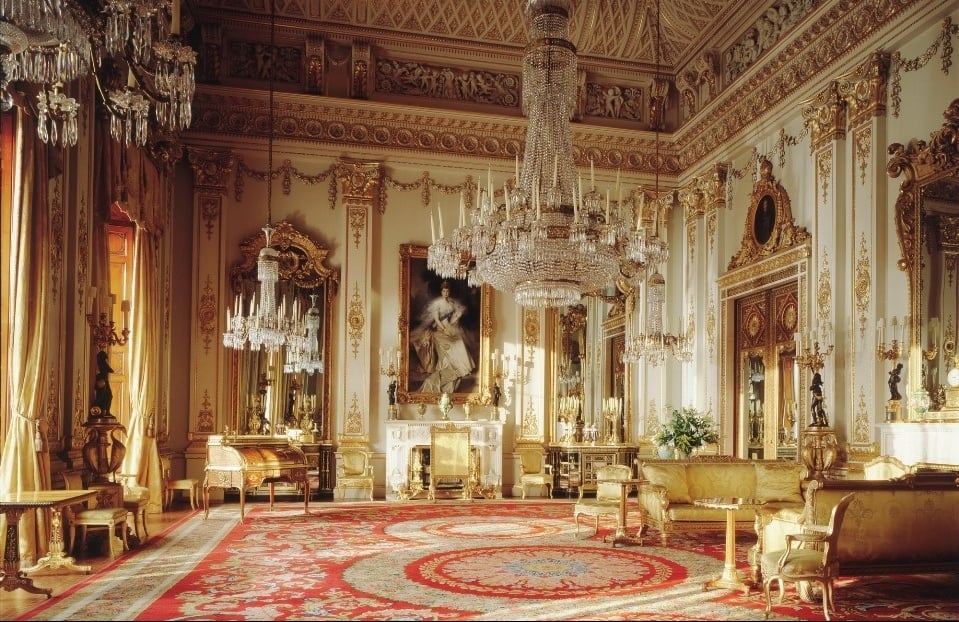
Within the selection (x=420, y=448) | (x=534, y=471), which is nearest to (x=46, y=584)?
(x=420, y=448)

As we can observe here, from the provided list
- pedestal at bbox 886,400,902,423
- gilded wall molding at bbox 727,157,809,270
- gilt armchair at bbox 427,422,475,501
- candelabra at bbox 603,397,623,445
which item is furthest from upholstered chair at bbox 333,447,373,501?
pedestal at bbox 886,400,902,423

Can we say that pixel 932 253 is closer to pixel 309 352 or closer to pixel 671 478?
pixel 671 478

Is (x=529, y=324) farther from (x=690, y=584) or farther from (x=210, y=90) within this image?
(x=690, y=584)

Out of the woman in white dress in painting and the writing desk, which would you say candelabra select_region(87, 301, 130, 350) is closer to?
the writing desk

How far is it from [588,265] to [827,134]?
361 centimetres

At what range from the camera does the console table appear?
460 inches

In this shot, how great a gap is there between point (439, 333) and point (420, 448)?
1.71m

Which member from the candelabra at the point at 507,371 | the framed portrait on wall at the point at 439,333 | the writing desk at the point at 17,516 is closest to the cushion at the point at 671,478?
the candelabra at the point at 507,371

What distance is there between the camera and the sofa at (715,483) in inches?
314

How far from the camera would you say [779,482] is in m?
8.43

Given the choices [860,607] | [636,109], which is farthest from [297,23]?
[860,607]

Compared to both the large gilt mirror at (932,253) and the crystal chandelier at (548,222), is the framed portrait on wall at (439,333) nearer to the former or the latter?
the crystal chandelier at (548,222)

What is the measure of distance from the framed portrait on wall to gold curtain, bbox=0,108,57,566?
612cm

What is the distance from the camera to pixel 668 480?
8242 mm
